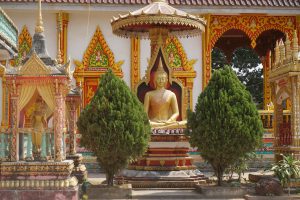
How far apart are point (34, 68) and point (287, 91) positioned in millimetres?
5623

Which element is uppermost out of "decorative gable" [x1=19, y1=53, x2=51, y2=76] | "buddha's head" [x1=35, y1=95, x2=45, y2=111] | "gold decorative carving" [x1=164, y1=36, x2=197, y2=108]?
"gold decorative carving" [x1=164, y1=36, x2=197, y2=108]

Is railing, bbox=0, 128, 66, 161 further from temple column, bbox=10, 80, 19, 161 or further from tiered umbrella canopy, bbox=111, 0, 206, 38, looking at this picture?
tiered umbrella canopy, bbox=111, 0, 206, 38

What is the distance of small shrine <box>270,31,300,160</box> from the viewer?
1167 centimetres

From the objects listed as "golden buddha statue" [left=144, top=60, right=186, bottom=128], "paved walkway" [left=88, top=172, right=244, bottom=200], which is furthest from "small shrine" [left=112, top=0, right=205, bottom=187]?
"paved walkway" [left=88, top=172, right=244, bottom=200]

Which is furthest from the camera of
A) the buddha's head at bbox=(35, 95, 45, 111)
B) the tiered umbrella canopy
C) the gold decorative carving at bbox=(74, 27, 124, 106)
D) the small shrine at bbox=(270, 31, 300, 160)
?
the gold decorative carving at bbox=(74, 27, 124, 106)

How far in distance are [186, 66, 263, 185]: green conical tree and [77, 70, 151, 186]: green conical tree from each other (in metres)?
1.19

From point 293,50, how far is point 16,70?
227 inches

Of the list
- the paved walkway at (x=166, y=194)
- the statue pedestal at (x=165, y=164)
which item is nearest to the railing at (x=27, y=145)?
the paved walkway at (x=166, y=194)

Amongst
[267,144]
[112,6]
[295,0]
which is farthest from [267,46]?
[112,6]

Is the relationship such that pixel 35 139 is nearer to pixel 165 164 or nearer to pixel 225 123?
pixel 225 123

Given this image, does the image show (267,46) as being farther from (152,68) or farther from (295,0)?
(152,68)

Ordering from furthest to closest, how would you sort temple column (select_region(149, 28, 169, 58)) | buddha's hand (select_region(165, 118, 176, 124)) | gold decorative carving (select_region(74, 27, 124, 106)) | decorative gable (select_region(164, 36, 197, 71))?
decorative gable (select_region(164, 36, 197, 71)) < gold decorative carving (select_region(74, 27, 124, 106)) < temple column (select_region(149, 28, 169, 58)) < buddha's hand (select_region(165, 118, 176, 124))

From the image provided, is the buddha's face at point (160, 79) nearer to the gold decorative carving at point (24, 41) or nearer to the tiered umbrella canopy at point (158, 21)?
the tiered umbrella canopy at point (158, 21)

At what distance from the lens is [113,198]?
10273mm
